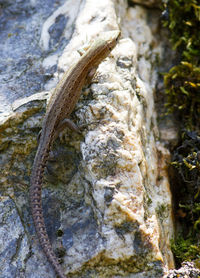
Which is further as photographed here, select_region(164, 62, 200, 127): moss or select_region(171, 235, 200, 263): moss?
select_region(164, 62, 200, 127): moss

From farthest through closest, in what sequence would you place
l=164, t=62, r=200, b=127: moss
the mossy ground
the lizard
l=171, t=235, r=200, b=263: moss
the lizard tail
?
l=164, t=62, r=200, b=127: moss
the mossy ground
l=171, t=235, r=200, b=263: moss
the lizard
the lizard tail

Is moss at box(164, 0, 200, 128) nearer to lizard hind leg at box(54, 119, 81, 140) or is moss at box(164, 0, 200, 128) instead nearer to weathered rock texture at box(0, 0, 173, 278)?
weathered rock texture at box(0, 0, 173, 278)

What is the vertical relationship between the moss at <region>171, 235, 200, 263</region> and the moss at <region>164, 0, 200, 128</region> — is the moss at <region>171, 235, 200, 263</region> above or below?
below

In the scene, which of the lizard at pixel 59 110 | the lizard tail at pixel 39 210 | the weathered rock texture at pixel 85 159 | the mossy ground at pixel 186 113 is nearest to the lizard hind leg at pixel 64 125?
the lizard at pixel 59 110

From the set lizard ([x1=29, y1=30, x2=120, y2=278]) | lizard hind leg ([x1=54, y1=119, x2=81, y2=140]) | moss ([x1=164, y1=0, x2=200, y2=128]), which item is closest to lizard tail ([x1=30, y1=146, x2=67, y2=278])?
lizard ([x1=29, y1=30, x2=120, y2=278])

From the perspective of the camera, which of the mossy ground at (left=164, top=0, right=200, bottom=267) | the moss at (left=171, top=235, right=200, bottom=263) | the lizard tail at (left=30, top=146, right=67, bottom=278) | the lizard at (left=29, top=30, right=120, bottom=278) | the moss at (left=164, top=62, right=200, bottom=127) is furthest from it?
the moss at (left=164, top=62, right=200, bottom=127)

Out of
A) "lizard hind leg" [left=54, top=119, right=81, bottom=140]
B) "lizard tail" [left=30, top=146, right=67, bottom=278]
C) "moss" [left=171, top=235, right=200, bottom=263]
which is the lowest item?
"moss" [left=171, top=235, right=200, bottom=263]

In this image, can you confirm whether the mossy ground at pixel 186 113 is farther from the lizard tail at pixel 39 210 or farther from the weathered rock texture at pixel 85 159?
the lizard tail at pixel 39 210
